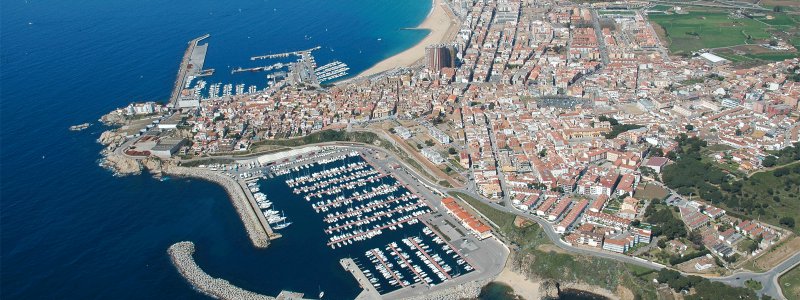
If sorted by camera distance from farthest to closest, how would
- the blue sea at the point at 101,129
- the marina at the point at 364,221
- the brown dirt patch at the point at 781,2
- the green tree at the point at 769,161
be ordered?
the brown dirt patch at the point at 781,2
the green tree at the point at 769,161
the blue sea at the point at 101,129
the marina at the point at 364,221

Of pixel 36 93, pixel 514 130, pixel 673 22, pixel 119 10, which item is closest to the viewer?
pixel 514 130

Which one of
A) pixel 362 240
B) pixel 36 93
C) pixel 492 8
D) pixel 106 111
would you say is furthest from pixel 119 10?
pixel 362 240

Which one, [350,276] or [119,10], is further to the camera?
[119,10]

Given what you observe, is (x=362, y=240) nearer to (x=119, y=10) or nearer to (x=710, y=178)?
(x=710, y=178)

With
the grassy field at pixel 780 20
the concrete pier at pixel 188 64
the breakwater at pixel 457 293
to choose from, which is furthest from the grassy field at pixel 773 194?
the concrete pier at pixel 188 64

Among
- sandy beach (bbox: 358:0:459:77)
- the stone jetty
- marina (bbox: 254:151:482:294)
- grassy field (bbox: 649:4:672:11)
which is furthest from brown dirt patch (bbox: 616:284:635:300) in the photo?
grassy field (bbox: 649:4:672:11)

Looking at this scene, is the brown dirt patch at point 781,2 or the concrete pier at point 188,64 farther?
the brown dirt patch at point 781,2

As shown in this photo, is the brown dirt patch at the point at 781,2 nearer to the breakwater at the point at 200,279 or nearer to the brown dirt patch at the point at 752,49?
the brown dirt patch at the point at 752,49
